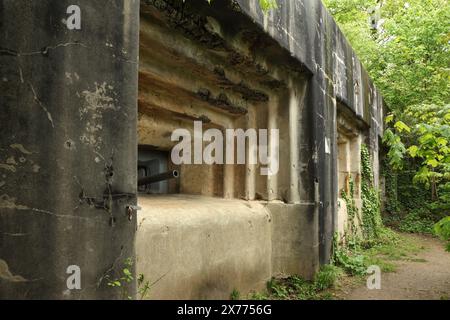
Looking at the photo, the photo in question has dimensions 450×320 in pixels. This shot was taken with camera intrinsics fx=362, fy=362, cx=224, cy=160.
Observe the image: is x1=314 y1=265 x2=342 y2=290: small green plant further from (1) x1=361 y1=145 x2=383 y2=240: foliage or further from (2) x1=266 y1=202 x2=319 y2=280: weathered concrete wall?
(1) x1=361 y1=145 x2=383 y2=240: foliage

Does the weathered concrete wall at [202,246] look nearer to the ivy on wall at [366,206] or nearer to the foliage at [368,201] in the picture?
the ivy on wall at [366,206]

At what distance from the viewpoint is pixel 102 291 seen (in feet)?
5.44

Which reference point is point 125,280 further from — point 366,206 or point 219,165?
point 366,206

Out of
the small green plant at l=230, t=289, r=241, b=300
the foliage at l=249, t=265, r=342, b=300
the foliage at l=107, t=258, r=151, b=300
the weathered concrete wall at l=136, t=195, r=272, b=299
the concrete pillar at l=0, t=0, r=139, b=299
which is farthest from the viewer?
the foliage at l=249, t=265, r=342, b=300

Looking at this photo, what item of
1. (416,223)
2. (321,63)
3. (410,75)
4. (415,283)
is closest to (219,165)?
(321,63)

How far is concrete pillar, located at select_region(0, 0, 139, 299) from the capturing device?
146cm

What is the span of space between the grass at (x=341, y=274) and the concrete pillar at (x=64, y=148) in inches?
93.4

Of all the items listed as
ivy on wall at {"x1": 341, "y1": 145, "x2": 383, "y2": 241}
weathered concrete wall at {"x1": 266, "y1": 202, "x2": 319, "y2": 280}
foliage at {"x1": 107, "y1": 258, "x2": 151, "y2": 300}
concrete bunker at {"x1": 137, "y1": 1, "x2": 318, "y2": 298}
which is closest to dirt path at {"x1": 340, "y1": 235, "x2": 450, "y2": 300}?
weathered concrete wall at {"x1": 266, "y1": 202, "x2": 319, "y2": 280}

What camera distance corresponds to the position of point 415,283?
14.9ft

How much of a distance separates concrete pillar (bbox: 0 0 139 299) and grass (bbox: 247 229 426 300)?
237 cm

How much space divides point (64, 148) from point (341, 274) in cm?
400

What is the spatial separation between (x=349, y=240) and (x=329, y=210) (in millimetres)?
2176

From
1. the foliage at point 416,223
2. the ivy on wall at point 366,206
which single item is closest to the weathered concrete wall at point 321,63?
the ivy on wall at point 366,206
